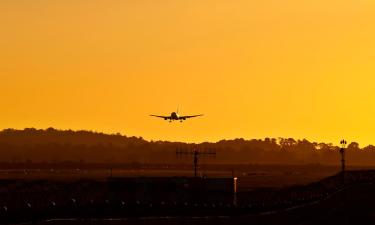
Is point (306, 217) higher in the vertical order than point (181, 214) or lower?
lower

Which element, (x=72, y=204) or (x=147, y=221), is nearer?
(x=147, y=221)

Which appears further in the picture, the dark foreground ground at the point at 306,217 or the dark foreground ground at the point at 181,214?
the dark foreground ground at the point at 181,214

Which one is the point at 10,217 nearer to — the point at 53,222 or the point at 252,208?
the point at 53,222

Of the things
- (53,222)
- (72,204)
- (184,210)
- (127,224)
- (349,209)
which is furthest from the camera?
(349,209)

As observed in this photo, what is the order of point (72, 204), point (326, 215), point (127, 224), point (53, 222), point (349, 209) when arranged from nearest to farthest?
point (53, 222) → point (127, 224) → point (72, 204) → point (326, 215) → point (349, 209)

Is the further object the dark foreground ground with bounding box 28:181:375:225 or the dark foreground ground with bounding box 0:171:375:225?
the dark foreground ground with bounding box 0:171:375:225

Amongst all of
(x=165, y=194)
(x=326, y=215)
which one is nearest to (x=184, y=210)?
(x=326, y=215)

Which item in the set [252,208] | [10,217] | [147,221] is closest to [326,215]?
[252,208]

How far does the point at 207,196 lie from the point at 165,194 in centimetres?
865

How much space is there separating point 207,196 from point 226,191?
3.78 m

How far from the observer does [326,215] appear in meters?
87.5

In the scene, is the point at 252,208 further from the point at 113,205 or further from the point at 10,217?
the point at 10,217

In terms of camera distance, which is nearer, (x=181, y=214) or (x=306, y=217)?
(x=181, y=214)

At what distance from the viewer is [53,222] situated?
52.3m
